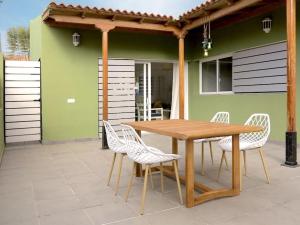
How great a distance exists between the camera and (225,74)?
7949 mm

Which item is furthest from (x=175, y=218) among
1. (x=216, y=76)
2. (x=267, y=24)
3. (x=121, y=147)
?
(x=216, y=76)

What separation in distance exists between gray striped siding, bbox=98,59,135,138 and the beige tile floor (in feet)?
9.30

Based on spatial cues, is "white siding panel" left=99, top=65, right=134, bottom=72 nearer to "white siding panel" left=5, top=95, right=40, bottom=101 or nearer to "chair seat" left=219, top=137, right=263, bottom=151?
"white siding panel" left=5, top=95, right=40, bottom=101

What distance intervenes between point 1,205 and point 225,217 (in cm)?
224

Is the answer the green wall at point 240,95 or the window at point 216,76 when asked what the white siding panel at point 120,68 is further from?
the window at point 216,76

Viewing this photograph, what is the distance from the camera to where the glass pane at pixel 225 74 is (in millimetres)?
7805

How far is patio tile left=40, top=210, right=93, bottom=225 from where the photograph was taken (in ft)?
8.71

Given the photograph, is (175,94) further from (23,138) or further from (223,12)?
(23,138)

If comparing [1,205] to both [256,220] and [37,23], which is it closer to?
[256,220]

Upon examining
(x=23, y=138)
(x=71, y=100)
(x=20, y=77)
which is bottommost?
(x=23, y=138)

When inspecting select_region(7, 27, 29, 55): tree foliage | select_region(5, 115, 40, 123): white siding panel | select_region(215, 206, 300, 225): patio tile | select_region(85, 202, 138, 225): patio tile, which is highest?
select_region(7, 27, 29, 55): tree foliage

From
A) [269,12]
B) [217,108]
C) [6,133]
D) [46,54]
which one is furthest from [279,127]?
[6,133]

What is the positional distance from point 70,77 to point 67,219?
5.03m

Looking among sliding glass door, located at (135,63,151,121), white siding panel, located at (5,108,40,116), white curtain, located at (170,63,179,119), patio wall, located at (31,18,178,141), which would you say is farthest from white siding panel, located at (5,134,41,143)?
white curtain, located at (170,63,179,119)
